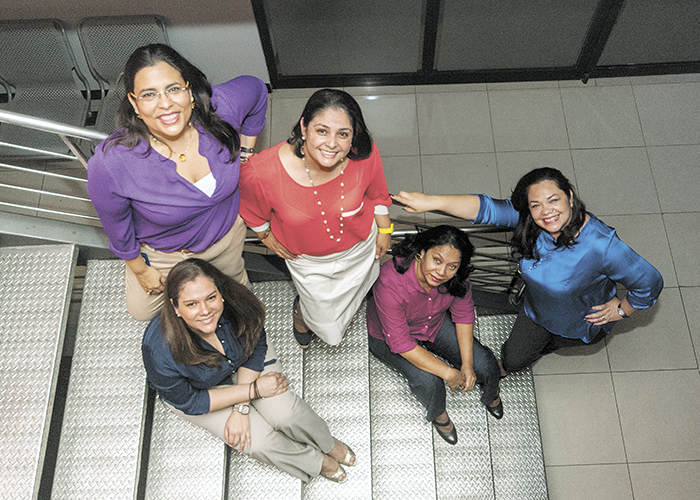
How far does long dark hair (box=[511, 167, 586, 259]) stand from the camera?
2.32 meters

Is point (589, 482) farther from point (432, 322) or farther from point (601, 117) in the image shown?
point (601, 117)

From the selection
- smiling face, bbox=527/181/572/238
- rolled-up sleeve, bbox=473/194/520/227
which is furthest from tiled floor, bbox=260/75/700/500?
smiling face, bbox=527/181/572/238

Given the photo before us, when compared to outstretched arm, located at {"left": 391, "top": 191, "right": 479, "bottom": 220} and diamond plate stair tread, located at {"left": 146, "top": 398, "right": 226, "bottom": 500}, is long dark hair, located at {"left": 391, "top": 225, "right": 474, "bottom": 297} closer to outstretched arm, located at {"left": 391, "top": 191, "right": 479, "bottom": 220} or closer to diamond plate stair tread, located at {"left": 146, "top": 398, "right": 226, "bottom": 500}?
outstretched arm, located at {"left": 391, "top": 191, "right": 479, "bottom": 220}

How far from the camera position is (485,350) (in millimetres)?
3172

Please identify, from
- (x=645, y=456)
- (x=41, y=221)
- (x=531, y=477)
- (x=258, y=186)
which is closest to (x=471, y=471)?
(x=531, y=477)

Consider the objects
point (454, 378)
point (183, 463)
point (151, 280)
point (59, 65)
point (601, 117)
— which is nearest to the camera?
point (151, 280)

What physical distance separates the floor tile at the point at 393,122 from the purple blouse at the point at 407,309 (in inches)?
69.6

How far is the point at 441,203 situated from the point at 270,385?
1.20 metres

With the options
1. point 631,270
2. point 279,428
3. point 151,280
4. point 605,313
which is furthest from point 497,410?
point 151,280

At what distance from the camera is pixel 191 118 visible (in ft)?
6.78

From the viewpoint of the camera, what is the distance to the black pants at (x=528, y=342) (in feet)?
9.89

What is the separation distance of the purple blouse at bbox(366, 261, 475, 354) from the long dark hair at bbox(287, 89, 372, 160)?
0.83 m

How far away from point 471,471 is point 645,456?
1209 mm

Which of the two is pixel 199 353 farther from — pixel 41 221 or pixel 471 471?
pixel 471 471
